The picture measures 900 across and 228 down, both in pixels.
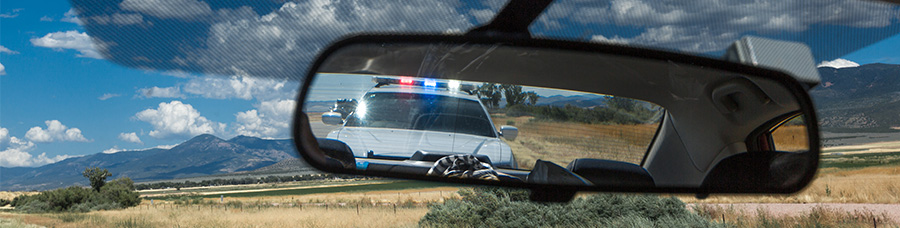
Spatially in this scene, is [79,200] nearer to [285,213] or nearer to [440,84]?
[285,213]

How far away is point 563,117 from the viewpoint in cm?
109

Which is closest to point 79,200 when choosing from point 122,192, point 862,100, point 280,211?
point 122,192

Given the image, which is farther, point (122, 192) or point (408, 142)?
point (122, 192)

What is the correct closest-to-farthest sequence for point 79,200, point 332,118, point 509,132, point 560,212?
point 509,132
point 332,118
point 560,212
point 79,200

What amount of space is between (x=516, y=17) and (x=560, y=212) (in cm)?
1296

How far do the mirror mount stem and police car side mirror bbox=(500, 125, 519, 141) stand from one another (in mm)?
180

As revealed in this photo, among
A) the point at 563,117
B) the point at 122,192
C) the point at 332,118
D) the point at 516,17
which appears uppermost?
the point at 516,17

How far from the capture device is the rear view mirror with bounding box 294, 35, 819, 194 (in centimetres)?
100

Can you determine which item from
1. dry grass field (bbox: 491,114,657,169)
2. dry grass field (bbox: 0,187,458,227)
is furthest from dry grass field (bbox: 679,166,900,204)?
dry grass field (bbox: 491,114,657,169)

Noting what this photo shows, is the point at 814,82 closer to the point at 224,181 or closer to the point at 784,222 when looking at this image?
the point at 784,222

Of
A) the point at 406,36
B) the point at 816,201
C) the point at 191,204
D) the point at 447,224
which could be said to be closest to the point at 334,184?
the point at 191,204

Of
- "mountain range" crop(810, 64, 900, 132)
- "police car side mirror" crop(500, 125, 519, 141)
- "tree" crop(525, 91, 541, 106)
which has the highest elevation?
"tree" crop(525, 91, 541, 106)

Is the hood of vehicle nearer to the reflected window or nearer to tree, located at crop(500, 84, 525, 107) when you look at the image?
tree, located at crop(500, 84, 525, 107)

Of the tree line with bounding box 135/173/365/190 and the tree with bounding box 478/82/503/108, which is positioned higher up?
the tree with bounding box 478/82/503/108
